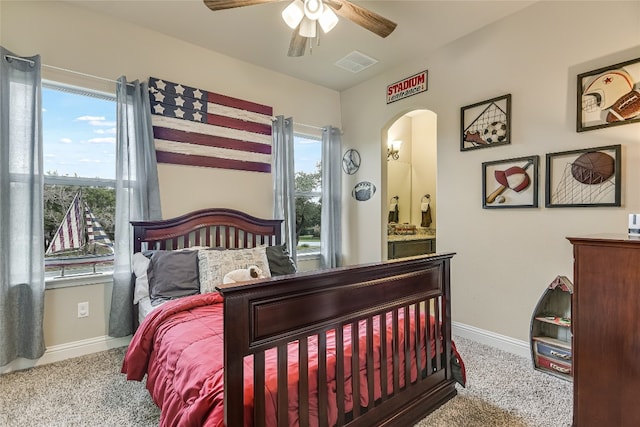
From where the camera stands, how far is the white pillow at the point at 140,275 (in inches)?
98.7

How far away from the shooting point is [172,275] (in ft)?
7.90

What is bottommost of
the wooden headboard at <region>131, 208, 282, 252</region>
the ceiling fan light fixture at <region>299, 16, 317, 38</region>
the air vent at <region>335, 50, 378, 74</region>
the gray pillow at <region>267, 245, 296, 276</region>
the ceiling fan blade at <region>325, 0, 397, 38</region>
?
the gray pillow at <region>267, 245, 296, 276</region>

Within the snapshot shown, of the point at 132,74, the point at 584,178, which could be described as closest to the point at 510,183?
the point at 584,178

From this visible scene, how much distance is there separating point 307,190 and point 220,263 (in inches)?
76.8

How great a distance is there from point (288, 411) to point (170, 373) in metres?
0.67

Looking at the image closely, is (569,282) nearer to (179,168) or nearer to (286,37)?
(286,37)

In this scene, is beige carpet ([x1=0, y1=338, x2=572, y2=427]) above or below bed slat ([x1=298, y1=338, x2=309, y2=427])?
below

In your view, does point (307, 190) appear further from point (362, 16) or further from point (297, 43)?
point (362, 16)

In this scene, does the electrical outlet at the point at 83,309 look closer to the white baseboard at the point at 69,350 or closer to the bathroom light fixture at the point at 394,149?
the white baseboard at the point at 69,350

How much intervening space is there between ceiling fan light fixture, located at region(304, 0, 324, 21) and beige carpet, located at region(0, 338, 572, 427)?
2507 mm

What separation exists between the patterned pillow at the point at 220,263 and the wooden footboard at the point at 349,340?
113 centimetres

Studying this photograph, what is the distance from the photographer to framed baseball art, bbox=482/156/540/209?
2576 mm

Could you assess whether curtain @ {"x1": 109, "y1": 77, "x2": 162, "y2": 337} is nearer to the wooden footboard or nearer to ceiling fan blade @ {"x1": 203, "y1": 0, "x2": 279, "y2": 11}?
ceiling fan blade @ {"x1": 203, "y1": 0, "x2": 279, "y2": 11}

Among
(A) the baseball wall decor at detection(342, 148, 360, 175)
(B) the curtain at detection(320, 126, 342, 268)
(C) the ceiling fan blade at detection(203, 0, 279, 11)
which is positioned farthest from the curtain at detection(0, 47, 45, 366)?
(A) the baseball wall decor at detection(342, 148, 360, 175)
